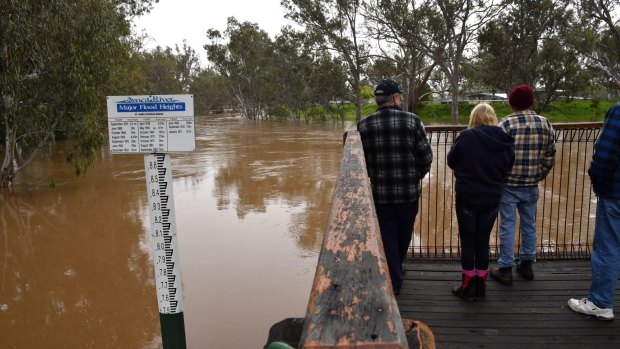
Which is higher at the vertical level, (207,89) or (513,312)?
(207,89)

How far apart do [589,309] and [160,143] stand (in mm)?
2870

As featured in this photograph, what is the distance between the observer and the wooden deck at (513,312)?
2838 mm

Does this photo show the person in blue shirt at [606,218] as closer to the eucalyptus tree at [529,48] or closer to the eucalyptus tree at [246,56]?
the eucalyptus tree at [529,48]

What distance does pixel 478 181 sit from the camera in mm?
3217

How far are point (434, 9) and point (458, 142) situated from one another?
78.3 feet

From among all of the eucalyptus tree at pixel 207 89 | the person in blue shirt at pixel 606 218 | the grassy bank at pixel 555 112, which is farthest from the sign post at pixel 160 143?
the eucalyptus tree at pixel 207 89

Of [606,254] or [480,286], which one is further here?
[480,286]

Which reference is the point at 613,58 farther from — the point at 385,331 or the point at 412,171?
the point at 385,331

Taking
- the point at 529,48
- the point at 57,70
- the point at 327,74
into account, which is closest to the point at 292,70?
the point at 327,74

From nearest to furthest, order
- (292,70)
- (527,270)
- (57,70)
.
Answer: (527,270) < (57,70) < (292,70)

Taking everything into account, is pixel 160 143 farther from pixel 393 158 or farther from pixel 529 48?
pixel 529 48

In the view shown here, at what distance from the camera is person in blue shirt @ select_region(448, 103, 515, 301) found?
322 cm

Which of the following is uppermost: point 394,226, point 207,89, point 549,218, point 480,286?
point 207,89

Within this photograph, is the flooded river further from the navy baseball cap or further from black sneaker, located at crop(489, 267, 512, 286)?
the navy baseball cap
